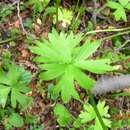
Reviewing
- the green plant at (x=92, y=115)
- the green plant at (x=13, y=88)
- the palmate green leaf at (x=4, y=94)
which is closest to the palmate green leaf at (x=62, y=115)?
the green plant at (x=92, y=115)

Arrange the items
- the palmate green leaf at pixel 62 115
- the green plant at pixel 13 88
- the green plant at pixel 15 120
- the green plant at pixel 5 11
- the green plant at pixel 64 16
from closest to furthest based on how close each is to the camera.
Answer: the green plant at pixel 13 88
the green plant at pixel 15 120
the palmate green leaf at pixel 62 115
the green plant at pixel 5 11
the green plant at pixel 64 16

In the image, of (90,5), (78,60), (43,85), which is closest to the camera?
(78,60)

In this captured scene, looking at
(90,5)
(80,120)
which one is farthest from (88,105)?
(90,5)

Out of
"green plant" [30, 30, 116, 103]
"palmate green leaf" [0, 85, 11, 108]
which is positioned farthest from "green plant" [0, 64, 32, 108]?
"green plant" [30, 30, 116, 103]

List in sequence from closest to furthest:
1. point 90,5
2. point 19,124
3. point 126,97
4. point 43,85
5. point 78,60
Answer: point 78,60
point 19,124
point 43,85
point 126,97
point 90,5

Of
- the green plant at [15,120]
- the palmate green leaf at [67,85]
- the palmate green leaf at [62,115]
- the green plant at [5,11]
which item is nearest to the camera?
the palmate green leaf at [67,85]

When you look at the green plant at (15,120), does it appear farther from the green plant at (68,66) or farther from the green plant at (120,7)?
the green plant at (120,7)

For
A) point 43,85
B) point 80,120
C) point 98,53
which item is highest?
point 98,53

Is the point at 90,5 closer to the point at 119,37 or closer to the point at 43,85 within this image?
the point at 119,37

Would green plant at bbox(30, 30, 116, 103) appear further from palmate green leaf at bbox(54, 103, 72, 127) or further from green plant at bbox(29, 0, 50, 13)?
green plant at bbox(29, 0, 50, 13)
